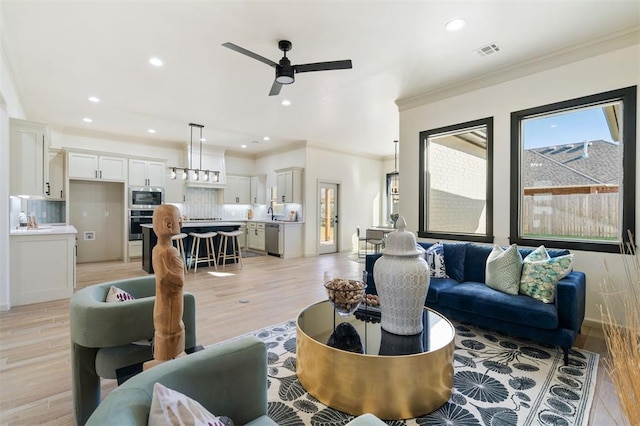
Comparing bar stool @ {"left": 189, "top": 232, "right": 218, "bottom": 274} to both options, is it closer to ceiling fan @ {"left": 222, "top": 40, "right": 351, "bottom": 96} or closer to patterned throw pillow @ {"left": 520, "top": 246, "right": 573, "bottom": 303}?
ceiling fan @ {"left": 222, "top": 40, "right": 351, "bottom": 96}

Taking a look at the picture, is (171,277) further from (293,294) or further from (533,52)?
(533,52)

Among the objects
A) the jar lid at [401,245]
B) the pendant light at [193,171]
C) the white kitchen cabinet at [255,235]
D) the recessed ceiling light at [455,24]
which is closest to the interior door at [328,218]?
the white kitchen cabinet at [255,235]

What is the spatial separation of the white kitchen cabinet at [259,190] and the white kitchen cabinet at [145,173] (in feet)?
8.84

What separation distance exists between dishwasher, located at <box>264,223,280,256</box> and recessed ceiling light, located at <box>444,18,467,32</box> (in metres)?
5.72

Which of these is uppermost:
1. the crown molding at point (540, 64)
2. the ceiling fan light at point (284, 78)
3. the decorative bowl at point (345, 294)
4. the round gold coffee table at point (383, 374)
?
the crown molding at point (540, 64)

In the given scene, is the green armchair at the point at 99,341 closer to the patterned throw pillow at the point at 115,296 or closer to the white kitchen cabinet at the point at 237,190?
the patterned throw pillow at the point at 115,296

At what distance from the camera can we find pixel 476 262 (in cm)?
345

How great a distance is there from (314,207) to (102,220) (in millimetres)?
5112

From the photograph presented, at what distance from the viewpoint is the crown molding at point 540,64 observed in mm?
3010

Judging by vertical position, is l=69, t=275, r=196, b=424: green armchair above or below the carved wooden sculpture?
below

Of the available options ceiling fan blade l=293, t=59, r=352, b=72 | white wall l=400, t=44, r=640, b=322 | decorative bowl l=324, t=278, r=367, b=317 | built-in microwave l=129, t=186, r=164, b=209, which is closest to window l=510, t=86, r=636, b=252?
white wall l=400, t=44, r=640, b=322

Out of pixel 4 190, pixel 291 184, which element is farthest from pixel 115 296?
pixel 291 184

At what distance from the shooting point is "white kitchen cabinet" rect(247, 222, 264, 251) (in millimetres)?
8453

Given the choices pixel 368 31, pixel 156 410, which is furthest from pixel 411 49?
pixel 156 410
